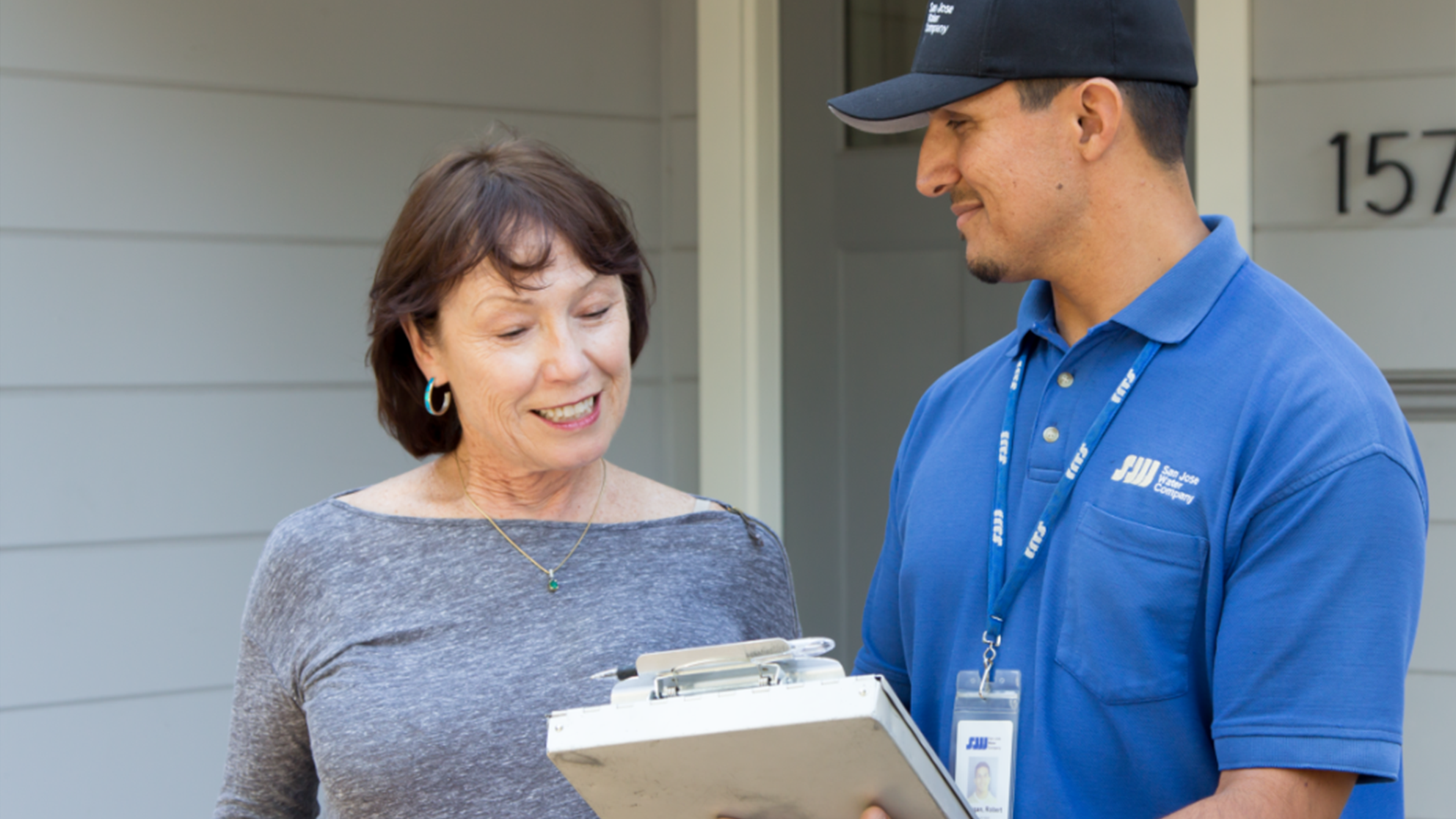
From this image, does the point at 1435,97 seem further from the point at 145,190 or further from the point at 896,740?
the point at 145,190

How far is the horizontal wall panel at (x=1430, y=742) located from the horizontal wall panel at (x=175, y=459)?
235 cm

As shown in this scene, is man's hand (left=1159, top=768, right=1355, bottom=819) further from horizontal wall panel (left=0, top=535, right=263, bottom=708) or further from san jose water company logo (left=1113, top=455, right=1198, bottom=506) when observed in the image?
horizontal wall panel (left=0, top=535, right=263, bottom=708)

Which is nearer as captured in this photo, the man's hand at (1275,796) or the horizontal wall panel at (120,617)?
the man's hand at (1275,796)

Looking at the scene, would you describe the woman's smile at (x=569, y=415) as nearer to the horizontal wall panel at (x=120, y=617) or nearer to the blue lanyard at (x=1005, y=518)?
the blue lanyard at (x=1005, y=518)

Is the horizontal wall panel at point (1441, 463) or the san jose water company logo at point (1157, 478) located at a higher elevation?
the san jose water company logo at point (1157, 478)

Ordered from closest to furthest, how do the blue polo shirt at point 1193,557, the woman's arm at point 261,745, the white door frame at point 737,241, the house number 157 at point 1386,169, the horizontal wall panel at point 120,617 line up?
the blue polo shirt at point 1193,557, the woman's arm at point 261,745, the house number 157 at point 1386,169, the horizontal wall panel at point 120,617, the white door frame at point 737,241

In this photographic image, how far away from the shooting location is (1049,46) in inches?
54.6

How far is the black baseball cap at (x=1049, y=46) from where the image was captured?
1.38m

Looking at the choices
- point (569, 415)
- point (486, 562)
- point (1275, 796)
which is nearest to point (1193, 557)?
point (1275, 796)

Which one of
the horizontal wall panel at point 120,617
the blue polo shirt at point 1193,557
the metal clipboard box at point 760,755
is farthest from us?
the horizontal wall panel at point 120,617

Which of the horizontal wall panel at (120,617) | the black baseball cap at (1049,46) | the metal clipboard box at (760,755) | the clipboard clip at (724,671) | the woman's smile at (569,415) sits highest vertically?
the black baseball cap at (1049,46)

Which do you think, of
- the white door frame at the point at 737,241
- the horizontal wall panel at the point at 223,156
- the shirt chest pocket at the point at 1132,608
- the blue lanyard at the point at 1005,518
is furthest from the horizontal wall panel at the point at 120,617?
the shirt chest pocket at the point at 1132,608

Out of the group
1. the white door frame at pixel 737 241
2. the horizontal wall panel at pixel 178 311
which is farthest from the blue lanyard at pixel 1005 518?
the white door frame at pixel 737 241

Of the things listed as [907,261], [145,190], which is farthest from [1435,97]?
[145,190]
